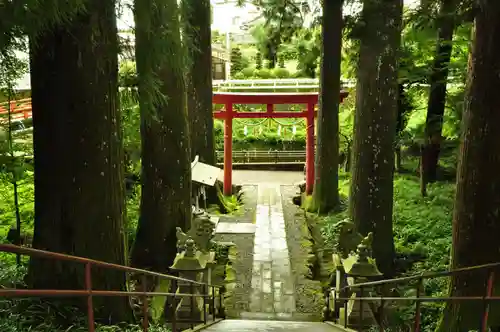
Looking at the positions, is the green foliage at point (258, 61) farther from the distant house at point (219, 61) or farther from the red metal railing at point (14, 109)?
the red metal railing at point (14, 109)

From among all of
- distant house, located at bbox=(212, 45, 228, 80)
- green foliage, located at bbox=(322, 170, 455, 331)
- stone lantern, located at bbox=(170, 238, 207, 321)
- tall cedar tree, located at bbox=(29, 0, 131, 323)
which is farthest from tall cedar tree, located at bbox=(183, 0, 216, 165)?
distant house, located at bbox=(212, 45, 228, 80)

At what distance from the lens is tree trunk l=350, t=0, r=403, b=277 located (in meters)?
8.46

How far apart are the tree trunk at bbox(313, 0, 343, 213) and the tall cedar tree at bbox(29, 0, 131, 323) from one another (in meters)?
8.90

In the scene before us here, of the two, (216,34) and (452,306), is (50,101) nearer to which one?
(452,306)

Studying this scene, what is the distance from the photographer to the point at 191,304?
19.8ft

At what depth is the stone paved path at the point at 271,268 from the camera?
26.3ft

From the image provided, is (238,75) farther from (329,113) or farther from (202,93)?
(329,113)

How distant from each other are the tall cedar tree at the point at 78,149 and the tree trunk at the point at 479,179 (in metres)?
3.23

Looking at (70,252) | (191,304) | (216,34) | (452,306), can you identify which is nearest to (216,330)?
(191,304)

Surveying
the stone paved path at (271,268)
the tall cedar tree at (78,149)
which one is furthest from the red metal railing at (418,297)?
the tall cedar tree at (78,149)

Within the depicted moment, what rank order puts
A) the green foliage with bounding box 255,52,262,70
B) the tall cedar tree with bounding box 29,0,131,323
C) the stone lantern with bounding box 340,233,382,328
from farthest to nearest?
the green foliage with bounding box 255,52,262,70
the stone lantern with bounding box 340,233,382,328
the tall cedar tree with bounding box 29,0,131,323

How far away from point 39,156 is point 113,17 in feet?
4.60

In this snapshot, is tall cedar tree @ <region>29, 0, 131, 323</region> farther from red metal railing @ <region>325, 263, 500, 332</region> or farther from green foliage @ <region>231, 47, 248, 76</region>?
green foliage @ <region>231, 47, 248, 76</region>

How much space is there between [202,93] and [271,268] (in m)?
5.94
